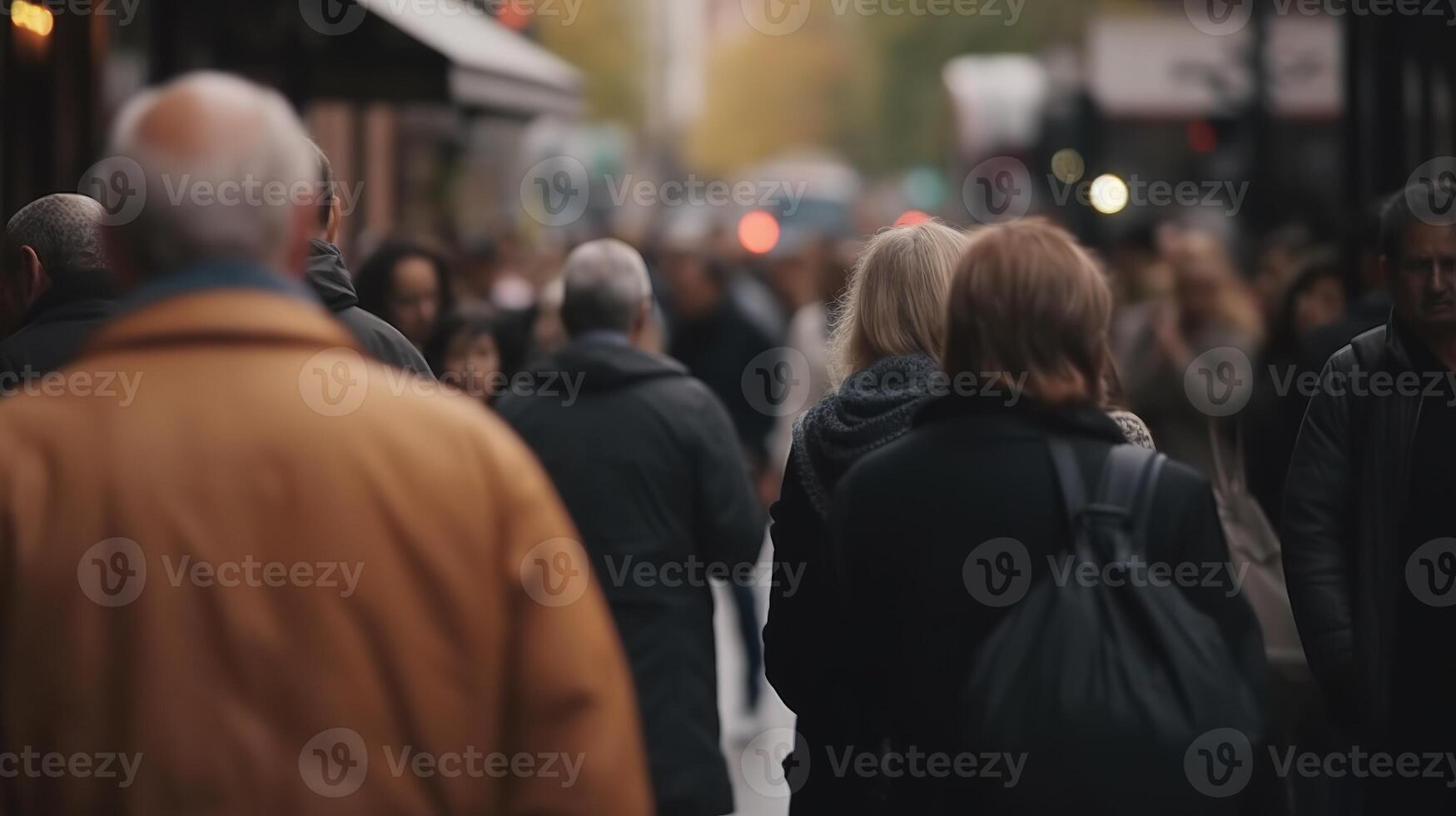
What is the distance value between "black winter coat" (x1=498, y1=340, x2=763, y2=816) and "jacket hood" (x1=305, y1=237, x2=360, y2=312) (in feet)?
3.13

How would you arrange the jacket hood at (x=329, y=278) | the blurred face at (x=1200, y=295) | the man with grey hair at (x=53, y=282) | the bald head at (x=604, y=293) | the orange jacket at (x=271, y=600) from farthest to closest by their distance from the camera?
the blurred face at (x=1200, y=295) < the bald head at (x=604, y=293) < the man with grey hair at (x=53, y=282) < the jacket hood at (x=329, y=278) < the orange jacket at (x=271, y=600)

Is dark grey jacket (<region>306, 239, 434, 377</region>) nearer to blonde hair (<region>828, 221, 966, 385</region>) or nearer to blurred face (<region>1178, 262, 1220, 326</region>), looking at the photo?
blonde hair (<region>828, 221, 966, 385</region>)

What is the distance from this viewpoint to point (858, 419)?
4.51 m

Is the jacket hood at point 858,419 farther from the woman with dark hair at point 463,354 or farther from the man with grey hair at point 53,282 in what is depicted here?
the woman with dark hair at point 463,354

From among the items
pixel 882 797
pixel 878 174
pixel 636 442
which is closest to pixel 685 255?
pixel 636 442

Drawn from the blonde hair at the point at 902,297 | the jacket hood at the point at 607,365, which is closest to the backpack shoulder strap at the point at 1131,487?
the blonde hair at the point at 902,297

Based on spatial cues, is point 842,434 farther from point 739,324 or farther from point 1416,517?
point 739,324

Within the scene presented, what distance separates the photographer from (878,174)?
92.9 m

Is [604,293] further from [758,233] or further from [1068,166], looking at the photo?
[758,233]

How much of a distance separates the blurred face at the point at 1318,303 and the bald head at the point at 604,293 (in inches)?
142

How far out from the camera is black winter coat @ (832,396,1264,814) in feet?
11.3

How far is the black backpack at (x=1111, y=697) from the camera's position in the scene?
3.34 metres

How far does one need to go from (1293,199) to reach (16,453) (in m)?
20.7

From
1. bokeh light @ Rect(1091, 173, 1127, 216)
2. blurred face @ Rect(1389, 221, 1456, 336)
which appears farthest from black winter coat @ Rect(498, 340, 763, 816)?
bokeh light @ Rect(1091, 173, 1127, 216)
